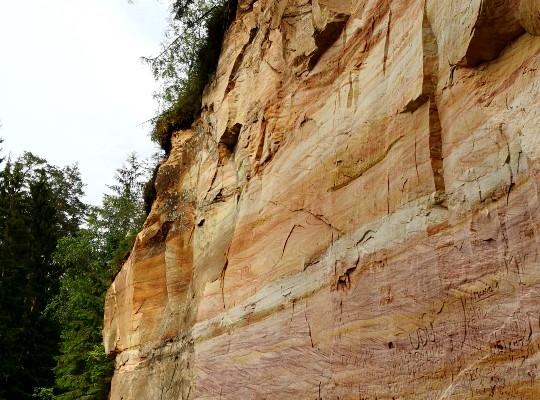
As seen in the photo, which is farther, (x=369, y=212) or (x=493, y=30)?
(x=369, y=212)

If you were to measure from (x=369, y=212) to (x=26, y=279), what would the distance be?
2420cm

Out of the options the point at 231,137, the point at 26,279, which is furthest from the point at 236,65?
the point at 26,279

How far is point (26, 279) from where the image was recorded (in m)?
26.2

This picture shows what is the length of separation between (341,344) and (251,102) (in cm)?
465

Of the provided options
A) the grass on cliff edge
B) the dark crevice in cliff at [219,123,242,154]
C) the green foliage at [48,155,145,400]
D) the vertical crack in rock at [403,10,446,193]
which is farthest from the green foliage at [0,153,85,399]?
the vertical crack in rock at [403,10,446,193]

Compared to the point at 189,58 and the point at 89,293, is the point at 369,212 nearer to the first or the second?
the point at 189,58

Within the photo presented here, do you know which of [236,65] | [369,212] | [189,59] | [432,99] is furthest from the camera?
[189,59]

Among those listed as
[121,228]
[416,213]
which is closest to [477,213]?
[416,213]

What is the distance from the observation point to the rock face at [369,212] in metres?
3.91

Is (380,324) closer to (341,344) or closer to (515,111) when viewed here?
Answer: (341,344)

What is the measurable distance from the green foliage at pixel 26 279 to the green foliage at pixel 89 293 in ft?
7.00

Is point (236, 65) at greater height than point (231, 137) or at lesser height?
greater

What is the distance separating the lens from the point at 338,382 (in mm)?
5336

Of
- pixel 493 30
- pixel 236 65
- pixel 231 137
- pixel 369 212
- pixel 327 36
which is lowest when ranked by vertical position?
pixel 369 212
